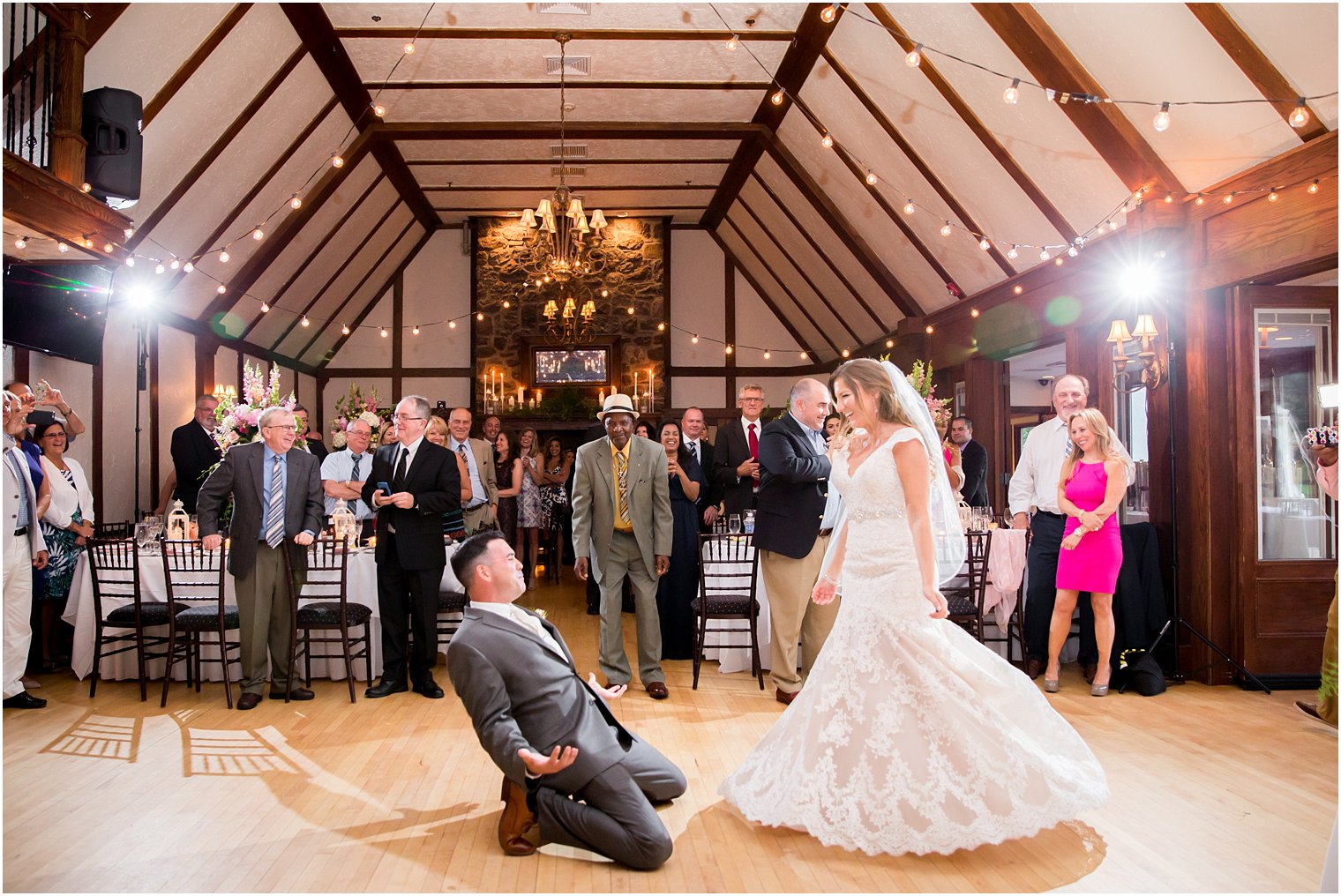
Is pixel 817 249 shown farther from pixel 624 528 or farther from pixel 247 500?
pixel 247 500

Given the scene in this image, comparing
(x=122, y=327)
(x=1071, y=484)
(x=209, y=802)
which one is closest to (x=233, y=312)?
(x=122, y=327)

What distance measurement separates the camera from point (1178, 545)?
5.82 meters

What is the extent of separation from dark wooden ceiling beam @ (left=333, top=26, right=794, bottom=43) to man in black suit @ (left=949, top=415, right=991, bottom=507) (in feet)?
12.0

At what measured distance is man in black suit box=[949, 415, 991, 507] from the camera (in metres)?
7.83

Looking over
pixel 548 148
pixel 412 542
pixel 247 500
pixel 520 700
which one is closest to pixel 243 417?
pixel 247 500

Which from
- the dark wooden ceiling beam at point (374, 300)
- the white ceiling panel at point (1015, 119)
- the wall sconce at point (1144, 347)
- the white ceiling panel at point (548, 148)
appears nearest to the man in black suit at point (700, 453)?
the wall sconce at point (1144, 347)

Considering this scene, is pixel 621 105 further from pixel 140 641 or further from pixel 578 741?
pixel 578 741

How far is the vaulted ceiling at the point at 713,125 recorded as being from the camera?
5.48m

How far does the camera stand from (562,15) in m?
7.53

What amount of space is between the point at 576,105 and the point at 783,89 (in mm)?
2758

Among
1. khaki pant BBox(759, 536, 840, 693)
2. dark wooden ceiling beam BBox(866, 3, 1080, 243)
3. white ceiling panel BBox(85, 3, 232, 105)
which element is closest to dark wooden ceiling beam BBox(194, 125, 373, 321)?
white ceiling panel BBox(85, 3, 232, 105)

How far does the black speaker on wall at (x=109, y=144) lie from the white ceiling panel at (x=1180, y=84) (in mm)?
5483

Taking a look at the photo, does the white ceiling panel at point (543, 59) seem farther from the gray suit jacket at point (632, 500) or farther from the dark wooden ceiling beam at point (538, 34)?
the gray suit jacket at point (632, 500)

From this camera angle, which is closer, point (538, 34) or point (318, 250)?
point (538, 34)
